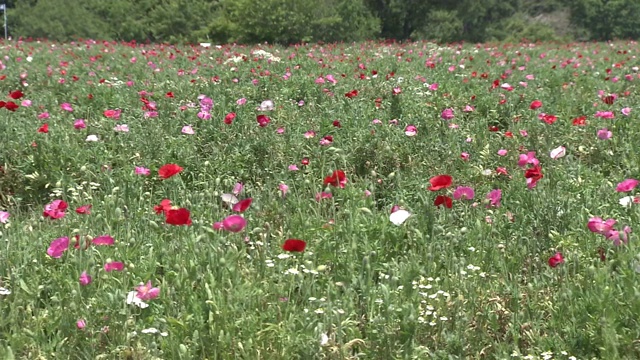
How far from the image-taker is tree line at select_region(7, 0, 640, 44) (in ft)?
80.0

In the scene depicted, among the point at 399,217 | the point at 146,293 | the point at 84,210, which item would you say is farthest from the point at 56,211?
the point at 399,217

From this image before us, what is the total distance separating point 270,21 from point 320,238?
71.6 ft

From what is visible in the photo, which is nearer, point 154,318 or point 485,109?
point 154,318

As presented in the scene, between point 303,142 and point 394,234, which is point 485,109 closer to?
point 303,142

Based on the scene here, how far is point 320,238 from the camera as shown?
9.50ft

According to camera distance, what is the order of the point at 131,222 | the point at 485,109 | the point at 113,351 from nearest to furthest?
the point at 113,351 → the point at 131,222 → the point at 485,109

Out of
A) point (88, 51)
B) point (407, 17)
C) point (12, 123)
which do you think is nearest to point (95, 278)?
point (12, 123)

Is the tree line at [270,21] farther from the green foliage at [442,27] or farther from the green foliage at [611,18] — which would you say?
the green foliage at [611,18]

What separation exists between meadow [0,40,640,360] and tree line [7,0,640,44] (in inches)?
772

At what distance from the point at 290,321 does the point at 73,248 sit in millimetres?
1058

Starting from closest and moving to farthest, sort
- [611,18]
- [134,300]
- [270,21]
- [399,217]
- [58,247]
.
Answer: [134,300] → [58,247] → [399,217] → [270,21] → [611,18]

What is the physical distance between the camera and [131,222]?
125 inches

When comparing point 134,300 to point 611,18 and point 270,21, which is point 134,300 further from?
point 611,18

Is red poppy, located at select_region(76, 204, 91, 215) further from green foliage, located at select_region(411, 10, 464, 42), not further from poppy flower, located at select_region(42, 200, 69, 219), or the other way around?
green foliage, located at select_region(411, 10, 464, 42)
